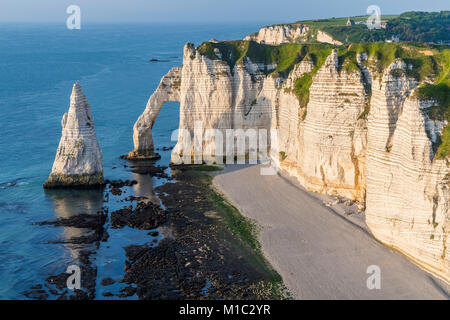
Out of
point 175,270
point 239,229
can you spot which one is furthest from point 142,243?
point 239,229

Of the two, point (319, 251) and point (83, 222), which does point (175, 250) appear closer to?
point (83, 222)

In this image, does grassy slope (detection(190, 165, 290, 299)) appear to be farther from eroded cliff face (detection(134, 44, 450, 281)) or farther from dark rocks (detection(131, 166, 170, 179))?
eroded cliff face (detection(134, 44, 450, 281))

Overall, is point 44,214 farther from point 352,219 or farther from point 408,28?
point 408,28

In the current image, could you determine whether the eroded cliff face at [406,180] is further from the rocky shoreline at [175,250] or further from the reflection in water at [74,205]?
the reflection in water at [74,205]

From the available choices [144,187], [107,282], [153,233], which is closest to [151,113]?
[144,187]

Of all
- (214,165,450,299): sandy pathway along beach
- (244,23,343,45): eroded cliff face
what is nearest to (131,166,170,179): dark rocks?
(214,165,450,299): sandy pathway along beach
